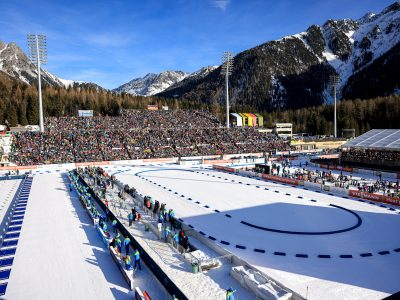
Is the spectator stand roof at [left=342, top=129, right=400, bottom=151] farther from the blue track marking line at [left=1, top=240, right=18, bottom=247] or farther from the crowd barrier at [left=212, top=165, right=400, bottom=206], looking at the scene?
the blue track marking line at [left=1, top=240, right=18, bottom=247]

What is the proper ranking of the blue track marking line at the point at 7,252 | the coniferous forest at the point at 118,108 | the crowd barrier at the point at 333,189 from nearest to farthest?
1. the blue track marking line at the point at 7,252
2. the crowd barrier at the point at 333,189
3. the coniferous forest at the point at 118,108

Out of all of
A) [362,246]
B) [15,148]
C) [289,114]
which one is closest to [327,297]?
[362,246]

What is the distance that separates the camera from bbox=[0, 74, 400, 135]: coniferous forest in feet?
250

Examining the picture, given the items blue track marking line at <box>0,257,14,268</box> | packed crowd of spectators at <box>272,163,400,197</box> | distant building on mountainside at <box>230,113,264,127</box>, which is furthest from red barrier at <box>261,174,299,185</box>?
distant building on mountainside at <box>230,113,264,127</box>

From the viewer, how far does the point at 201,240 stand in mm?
15602

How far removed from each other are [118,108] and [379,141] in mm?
71444

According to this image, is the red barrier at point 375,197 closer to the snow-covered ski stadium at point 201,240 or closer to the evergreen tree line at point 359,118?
the snow-covered ski stadium at point 201,240

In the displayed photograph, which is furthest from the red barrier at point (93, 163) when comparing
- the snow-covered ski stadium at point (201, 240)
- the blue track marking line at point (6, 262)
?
the blue track marking line at point (6, 262)

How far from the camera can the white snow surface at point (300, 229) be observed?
11759 millimetres

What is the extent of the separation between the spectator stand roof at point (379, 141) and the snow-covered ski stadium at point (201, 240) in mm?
5520

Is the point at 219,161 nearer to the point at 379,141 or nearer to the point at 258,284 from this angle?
the point at 379,141

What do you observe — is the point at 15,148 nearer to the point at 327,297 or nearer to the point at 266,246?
the point at 266,246

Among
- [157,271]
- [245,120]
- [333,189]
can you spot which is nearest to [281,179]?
[333,189]

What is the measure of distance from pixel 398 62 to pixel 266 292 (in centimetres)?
22288
